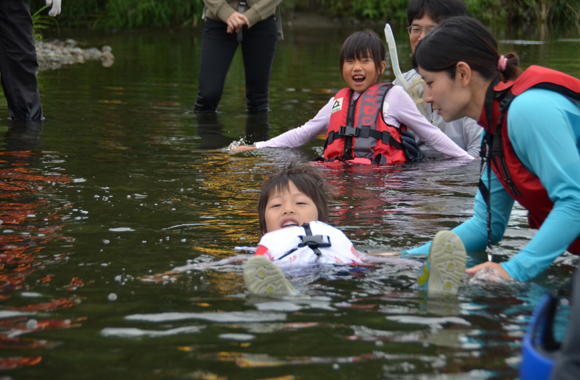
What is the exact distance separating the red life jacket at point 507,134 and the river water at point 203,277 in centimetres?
40

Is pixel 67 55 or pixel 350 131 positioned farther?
pixel 67 55

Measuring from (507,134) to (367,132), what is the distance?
130 inches

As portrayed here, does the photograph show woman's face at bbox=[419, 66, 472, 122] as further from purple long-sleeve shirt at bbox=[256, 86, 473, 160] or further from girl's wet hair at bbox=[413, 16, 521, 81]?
purple long-sleeve shirt at bbox=[256, 86, 473, 160]

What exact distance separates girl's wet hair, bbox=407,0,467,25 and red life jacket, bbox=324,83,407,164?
74 cm

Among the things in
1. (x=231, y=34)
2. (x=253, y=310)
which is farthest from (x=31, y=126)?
(x=253, y=310)

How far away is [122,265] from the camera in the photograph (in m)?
3.74

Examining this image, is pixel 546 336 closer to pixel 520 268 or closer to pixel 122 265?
pixel 520 268

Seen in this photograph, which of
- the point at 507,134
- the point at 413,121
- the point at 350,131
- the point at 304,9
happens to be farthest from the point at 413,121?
the point at 304,9

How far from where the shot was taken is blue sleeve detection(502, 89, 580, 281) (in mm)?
3072

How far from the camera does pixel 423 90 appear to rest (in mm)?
7043

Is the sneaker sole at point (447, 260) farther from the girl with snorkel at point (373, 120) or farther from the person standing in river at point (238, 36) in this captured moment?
the person standing in river at point (238, 36)

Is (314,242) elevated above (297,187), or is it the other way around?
(297,187)

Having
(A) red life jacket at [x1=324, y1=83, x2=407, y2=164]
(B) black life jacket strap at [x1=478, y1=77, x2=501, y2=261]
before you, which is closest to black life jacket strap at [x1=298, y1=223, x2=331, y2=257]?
(B) black life jacket strap at [x1=478, y1=77, x2=501, y2=261]

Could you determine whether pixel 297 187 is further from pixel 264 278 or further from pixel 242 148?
pixel 242 148
